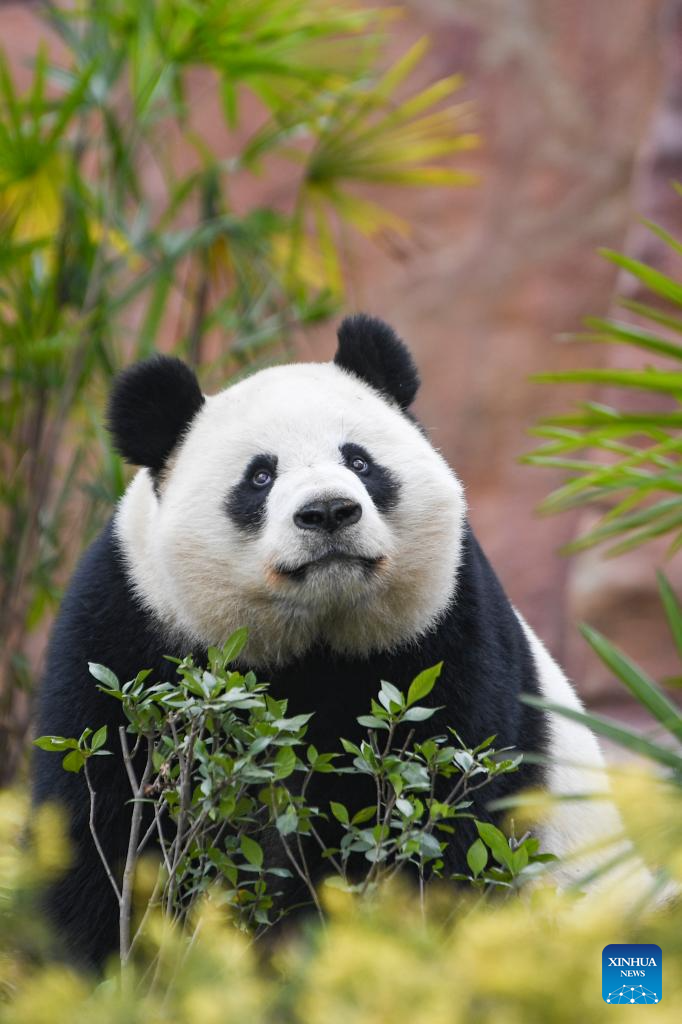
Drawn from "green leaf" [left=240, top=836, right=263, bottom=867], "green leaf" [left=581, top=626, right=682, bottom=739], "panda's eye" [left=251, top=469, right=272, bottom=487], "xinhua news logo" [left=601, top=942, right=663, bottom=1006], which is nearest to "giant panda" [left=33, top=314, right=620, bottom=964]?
"panda's eye" [left=251, top=469, right=272, bottom=487]

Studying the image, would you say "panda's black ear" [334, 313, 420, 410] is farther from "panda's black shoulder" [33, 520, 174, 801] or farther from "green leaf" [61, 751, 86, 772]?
"green leaf" [61, 751, 86, 772]

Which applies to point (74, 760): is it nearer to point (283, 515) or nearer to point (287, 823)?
point (287, 823)

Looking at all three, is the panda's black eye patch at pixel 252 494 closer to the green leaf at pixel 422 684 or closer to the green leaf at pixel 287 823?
the green leaf at pixel 422 684

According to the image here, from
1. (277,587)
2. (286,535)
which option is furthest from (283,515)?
(277,587)

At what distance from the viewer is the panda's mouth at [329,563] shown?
7.63 ft

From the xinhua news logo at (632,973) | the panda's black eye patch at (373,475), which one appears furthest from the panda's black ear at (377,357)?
the xinhua news logo at (632,973)

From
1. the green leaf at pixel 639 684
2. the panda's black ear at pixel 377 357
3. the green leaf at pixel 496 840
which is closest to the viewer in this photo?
the green leaf at pixel 496 840

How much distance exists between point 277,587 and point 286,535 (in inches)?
4.6

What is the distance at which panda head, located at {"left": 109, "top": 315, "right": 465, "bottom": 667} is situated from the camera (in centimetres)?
235

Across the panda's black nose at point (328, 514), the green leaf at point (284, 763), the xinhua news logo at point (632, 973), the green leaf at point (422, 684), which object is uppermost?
the panda's black nose at point (328, 514)

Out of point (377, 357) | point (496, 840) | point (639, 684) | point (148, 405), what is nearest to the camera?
point (496, 840)

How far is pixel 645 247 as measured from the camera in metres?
6.39

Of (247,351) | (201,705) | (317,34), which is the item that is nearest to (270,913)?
(201,705)

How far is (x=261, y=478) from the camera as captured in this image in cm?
249
